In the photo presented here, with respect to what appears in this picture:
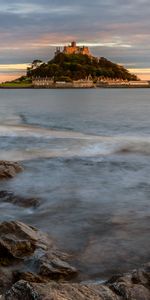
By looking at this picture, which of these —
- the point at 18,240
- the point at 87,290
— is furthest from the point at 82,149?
the point at 87,290

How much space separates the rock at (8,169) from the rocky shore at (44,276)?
6476 mm

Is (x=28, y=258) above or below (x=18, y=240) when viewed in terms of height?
below

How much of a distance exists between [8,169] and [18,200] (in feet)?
12.3

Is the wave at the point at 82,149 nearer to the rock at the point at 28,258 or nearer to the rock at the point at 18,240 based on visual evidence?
the rock at the point at 18,240

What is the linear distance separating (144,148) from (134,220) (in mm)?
14455

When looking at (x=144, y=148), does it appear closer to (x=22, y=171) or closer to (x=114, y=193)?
(x=22, y=171)

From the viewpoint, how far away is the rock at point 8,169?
16.8 meters

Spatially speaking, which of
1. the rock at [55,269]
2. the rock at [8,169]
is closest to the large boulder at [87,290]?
the rock at [55,269]

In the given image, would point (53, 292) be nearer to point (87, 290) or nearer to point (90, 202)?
point (87, 290)

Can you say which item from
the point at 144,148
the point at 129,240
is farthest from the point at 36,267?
the point at 144,148

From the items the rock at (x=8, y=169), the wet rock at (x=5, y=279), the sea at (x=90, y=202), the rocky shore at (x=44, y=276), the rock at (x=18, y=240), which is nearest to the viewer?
the rocky shore at (x=44, y=276)

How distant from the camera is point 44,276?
8352 millimetres

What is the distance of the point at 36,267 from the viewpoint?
28.4 feet

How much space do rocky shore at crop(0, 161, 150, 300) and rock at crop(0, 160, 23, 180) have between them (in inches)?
255
